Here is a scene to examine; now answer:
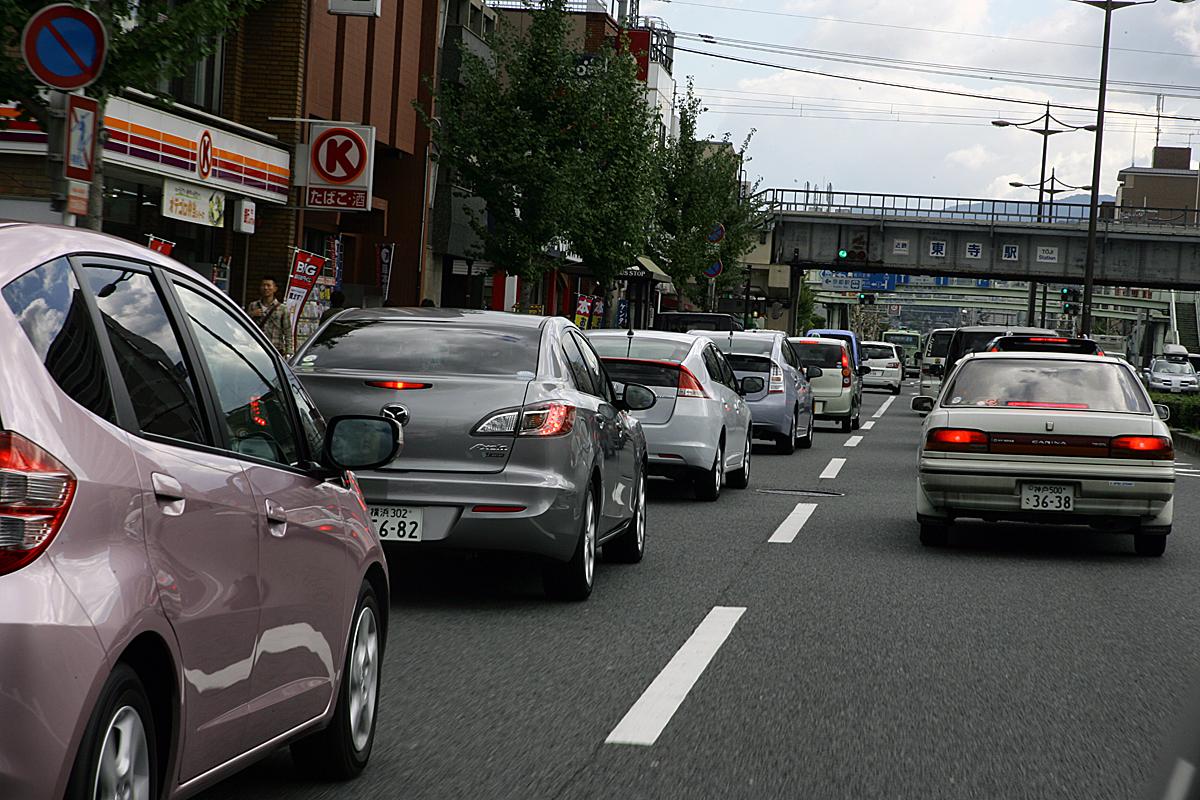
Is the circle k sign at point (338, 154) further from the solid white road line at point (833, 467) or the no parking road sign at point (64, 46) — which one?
the no parking road sign at point (64, 46)

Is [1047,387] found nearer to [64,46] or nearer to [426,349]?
[426,349]

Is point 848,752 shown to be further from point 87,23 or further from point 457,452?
point 87,23

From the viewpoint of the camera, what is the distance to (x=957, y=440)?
11.4 m

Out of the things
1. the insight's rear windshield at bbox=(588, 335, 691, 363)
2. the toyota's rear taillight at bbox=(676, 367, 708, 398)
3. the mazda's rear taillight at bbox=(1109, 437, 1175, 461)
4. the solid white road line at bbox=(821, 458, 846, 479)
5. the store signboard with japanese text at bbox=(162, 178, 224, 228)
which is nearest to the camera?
the mazda's rear taillight at bbox=(1109, 437, 1175, 461)

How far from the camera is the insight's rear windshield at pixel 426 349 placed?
8.54 metres

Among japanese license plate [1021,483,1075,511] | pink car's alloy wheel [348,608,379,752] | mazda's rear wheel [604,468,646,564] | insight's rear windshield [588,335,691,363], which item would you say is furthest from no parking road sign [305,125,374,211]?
pink car's alloy wheel [348,608,379,752]

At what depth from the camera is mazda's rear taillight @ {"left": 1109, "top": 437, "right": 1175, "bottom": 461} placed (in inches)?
436

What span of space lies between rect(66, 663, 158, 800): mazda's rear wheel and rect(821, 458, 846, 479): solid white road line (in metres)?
15.3

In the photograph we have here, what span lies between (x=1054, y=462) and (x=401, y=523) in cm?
504

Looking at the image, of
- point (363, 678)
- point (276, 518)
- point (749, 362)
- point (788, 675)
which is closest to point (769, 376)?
point (749, 362)

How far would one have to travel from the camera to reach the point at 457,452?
8.16 m

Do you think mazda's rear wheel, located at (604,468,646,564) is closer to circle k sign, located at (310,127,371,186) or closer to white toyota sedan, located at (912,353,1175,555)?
white toyota sedan, located at (912,353,1175,555)

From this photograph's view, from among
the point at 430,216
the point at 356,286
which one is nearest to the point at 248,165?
the point at 356,286

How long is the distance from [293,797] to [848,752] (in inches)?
71.6
